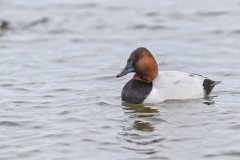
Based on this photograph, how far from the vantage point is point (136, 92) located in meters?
10.5

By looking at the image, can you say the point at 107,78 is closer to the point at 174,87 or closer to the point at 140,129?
the point at 174,87

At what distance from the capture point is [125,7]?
18.6 meters

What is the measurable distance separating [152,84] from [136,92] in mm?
272

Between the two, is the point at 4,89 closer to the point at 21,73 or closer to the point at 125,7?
the point at 21,73

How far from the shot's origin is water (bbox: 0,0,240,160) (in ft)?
28.0

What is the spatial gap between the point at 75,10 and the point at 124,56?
4562 millimetres

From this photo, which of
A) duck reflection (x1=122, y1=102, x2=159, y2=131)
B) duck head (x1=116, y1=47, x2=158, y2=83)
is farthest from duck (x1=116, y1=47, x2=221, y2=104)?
duck reflection (x1=122, y1=102, x2=159, y2=131)

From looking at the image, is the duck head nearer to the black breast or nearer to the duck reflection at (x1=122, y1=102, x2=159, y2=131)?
the black breast

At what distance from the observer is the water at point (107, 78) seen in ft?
28.0

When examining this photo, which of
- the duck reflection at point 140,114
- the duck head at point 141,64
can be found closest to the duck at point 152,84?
the duck head at point 141,64

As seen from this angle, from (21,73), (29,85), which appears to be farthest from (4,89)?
(21,73)

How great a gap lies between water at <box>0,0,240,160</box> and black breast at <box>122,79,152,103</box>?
11 centimetres

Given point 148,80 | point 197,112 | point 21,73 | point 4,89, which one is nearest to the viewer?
point 197,112

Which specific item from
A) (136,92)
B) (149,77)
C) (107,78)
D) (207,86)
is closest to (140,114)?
(136,92)
